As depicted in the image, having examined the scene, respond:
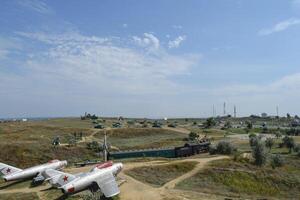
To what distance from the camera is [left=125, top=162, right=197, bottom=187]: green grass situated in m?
62.0

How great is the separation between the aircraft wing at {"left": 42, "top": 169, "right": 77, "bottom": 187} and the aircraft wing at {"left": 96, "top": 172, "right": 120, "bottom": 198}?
3837 millimetres

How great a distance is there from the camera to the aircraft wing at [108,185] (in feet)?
162

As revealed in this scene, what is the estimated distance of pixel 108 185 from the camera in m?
50.8

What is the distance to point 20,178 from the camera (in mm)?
59156

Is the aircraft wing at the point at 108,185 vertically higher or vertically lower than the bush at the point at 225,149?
lower

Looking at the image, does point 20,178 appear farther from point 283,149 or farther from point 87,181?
point 283,149

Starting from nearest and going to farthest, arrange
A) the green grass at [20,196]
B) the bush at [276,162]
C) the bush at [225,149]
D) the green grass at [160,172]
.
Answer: the green grass at [20,196]
the green grass at [160,172]
the bush at [276,162]
the bush at [225,149]

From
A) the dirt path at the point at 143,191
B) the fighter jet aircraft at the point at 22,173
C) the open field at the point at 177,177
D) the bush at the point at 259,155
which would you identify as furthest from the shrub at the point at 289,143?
the fighter jet aircraft at the point at 22,173

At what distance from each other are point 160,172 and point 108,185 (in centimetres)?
1835

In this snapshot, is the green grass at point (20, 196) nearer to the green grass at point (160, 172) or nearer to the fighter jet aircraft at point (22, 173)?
the fighter jet aircraft at point (22, 173)

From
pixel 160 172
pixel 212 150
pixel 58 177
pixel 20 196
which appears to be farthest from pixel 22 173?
pixel 212 150

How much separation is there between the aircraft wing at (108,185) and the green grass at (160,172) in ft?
31.7

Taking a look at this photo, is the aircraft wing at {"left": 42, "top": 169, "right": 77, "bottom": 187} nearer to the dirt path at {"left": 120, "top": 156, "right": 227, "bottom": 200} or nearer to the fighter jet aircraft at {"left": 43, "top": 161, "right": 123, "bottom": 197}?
the fighter jet aircraft at {"left": 43, "top": 161, "right": 123, "bottom": 197}

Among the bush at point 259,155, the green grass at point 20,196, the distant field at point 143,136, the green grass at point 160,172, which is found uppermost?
the distant field at point 143,136
